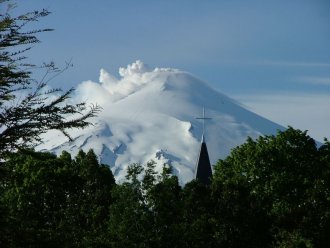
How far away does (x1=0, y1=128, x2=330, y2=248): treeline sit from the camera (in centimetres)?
4244

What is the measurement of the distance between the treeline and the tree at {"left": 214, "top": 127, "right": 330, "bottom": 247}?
7cm

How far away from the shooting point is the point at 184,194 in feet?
175

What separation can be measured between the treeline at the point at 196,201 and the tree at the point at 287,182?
73 millimetres

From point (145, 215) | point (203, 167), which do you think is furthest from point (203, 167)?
point (145, 215)

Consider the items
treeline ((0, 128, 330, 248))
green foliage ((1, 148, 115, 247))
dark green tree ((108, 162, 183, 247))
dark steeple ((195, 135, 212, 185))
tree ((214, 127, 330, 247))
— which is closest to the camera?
dark green tree ((108, 162, 183, 247))

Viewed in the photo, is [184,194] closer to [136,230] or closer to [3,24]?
[136,230]

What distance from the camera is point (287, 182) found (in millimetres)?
55969

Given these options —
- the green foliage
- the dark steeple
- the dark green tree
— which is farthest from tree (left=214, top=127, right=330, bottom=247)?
the dark steeple

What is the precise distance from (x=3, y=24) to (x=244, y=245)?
39802 millimetres

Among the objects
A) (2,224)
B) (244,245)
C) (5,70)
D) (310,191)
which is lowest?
(2,224)

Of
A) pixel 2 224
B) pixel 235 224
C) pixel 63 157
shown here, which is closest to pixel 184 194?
pixel 235 224

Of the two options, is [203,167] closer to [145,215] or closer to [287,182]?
[287,182]

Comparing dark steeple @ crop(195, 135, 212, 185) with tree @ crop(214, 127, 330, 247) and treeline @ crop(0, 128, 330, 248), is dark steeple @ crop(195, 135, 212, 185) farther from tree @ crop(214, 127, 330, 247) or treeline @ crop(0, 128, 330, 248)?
tree @ crop(214, 127, 330, 247)

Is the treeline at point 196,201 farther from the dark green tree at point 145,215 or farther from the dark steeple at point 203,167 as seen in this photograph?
the dark steeple at point 203,167
